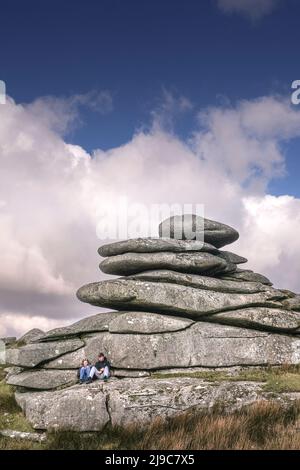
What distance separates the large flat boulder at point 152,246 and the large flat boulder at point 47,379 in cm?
800

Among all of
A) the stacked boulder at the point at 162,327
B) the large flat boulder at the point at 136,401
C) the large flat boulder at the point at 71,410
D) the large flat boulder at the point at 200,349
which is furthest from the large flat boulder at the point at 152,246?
the large flat boulder at the point at 71,410

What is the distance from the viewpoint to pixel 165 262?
26.6 m

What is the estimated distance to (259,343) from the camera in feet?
80.4

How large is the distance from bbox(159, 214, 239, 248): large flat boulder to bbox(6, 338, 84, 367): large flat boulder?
9.67 meters

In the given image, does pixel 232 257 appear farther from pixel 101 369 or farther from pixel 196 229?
pixel 101 369

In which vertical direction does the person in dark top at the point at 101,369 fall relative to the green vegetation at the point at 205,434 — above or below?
above

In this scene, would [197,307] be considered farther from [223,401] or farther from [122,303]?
[223,401]

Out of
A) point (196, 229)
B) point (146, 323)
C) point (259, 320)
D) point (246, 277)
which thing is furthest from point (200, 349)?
point (196, 229)

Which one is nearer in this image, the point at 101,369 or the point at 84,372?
the point at 84,372

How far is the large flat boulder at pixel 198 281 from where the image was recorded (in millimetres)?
26312

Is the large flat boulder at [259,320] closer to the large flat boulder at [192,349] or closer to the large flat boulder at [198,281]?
the large flat boulder at [192,349]

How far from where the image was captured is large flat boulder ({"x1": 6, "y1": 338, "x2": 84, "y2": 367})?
2500 centimetres

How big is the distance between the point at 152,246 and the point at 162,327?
17.3 feet
